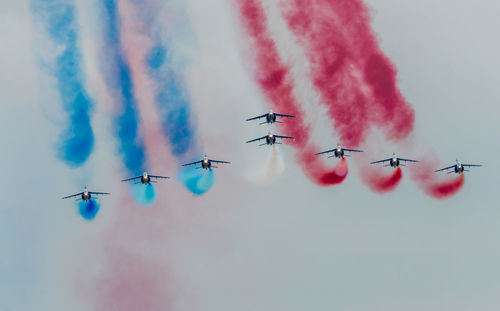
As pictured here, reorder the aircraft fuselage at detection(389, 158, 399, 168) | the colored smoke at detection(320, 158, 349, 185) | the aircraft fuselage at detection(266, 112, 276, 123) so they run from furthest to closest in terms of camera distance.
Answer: the colored smoke at detection(320, 158, 349, 185)
the aircraft fuselage at detection(389, 158, 399, 168)
the aircraft fuselage at detection(266, 112, 276, 123)

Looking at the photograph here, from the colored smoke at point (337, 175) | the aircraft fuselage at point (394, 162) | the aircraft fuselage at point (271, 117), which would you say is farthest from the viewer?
the colored smoke at point (337, 175)

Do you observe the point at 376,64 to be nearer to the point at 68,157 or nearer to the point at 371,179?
the point at 371,179

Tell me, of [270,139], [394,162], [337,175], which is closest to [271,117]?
[270,139]

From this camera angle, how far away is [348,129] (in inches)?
4587

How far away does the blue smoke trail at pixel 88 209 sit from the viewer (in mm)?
123438

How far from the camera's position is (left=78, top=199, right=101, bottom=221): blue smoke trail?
123 meters

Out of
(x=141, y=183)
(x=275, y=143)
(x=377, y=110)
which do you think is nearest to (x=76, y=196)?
(x=141, y=183)

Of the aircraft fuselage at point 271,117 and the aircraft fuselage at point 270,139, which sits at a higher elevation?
the aircraft fuselage at point 271,117

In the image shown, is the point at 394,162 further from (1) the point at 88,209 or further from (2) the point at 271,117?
(1) the point at 88,209

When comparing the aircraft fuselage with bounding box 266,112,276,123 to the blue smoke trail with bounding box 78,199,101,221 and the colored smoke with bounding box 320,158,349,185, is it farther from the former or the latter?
the blue smoke trail with bounding box 78,199,101,221

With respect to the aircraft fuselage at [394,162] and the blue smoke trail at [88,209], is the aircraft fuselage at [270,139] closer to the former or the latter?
the aircraft fuselage at [394,162]

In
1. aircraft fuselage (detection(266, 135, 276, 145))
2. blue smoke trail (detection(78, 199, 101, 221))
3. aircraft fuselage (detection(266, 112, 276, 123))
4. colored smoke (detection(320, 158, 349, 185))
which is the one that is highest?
aircraft fuselage (detection(266, 112, 276, 123))

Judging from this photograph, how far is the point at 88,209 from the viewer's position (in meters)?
124

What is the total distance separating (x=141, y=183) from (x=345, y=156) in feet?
54.8
